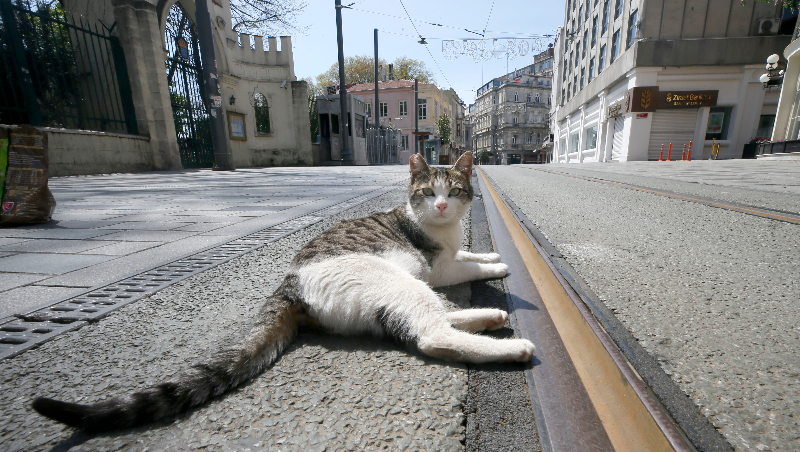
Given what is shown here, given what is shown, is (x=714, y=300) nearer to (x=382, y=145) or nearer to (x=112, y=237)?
(x=112, y=237)

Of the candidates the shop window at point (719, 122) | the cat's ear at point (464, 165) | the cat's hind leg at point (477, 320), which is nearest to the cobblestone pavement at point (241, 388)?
the cat's hind leg at point (477, 320)

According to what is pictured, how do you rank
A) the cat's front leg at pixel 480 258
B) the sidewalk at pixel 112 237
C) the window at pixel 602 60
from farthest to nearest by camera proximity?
the window at pixel 602 60, the cat's front leg at pixel 480 258, the sidewalk at pixel 112 237

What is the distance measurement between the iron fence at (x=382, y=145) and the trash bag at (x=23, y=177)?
27.3 meters

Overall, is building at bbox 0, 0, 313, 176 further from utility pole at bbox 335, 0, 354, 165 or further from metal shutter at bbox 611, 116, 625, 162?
metal shutter at bbox 611, 116, 625, 162

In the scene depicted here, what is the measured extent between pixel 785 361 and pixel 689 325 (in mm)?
238

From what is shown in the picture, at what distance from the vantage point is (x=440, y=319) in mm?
1323

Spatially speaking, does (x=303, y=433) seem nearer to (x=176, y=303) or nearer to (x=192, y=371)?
(x=192, y=371)

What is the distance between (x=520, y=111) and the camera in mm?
70562

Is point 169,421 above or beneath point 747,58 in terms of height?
beneath

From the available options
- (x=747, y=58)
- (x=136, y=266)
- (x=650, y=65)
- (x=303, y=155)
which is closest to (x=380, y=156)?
(x=303, y=155)

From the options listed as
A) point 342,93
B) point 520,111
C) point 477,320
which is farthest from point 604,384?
point 520,111

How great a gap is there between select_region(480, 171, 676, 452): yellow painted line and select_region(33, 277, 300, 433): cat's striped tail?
3.08 ft

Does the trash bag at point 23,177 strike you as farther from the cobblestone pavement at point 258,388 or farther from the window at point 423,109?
the window at point 423,109

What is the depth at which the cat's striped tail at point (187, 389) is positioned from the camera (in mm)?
803
